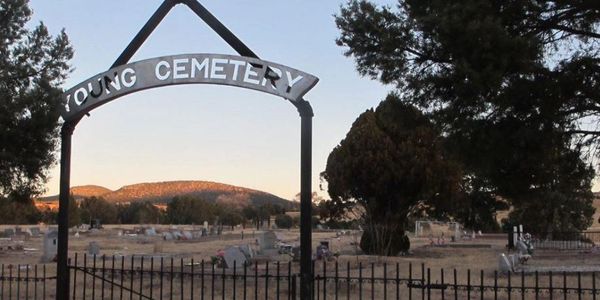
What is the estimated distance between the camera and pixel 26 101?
8.85 meters

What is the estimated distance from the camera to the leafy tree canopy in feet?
28.7

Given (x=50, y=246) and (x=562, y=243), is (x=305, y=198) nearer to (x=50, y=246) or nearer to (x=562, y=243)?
(x=50, y=246)

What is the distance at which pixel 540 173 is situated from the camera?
373 inches

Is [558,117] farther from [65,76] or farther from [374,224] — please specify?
[374,224]

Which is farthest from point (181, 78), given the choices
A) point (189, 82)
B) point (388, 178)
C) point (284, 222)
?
point (284, 222)

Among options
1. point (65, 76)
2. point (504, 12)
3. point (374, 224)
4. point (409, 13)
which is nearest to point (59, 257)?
point (65, 76)

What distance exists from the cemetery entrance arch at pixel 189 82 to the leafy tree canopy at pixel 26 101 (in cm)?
93

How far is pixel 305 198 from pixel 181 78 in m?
1.84

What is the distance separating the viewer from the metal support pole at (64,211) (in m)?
7.64

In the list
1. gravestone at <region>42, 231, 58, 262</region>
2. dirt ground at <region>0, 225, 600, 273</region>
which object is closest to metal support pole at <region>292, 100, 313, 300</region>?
dirt ground at <region>0, 225, 600, 273</region>

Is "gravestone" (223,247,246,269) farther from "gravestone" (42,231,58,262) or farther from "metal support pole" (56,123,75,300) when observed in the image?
"metal support pole" (56,123,75,300)

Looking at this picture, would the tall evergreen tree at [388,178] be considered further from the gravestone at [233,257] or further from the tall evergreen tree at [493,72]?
the tall evergreen tree at [493,72]

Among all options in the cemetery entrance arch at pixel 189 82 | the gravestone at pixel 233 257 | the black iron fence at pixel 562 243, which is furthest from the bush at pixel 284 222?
the cemetery entrance arch at pixel 189 82

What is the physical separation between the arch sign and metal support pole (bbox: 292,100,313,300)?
0.21m
